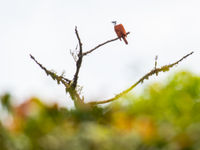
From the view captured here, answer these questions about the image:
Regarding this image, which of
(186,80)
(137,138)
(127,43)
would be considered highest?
(127,43)

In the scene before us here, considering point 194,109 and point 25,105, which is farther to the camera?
point 194,109

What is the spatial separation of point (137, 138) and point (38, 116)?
0.93 m

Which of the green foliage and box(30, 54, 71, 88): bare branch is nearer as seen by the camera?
the green foliage

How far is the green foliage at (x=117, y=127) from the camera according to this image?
11.2 feet

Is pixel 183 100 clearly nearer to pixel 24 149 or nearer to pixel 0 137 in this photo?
pixel 24 149

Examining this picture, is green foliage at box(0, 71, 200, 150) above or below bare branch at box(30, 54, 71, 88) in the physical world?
below

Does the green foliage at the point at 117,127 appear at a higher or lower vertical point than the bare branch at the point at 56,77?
lower

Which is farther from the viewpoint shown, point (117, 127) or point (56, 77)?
point (56, 77)

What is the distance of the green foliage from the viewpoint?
11.2 feet

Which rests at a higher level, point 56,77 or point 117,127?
point 56,77

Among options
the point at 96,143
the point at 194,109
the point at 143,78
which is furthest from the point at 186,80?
the point at 143,78

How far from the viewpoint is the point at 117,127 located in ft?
11.6

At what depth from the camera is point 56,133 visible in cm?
345

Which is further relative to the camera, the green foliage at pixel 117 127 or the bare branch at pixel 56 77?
the bare branch at pixel 56 77
